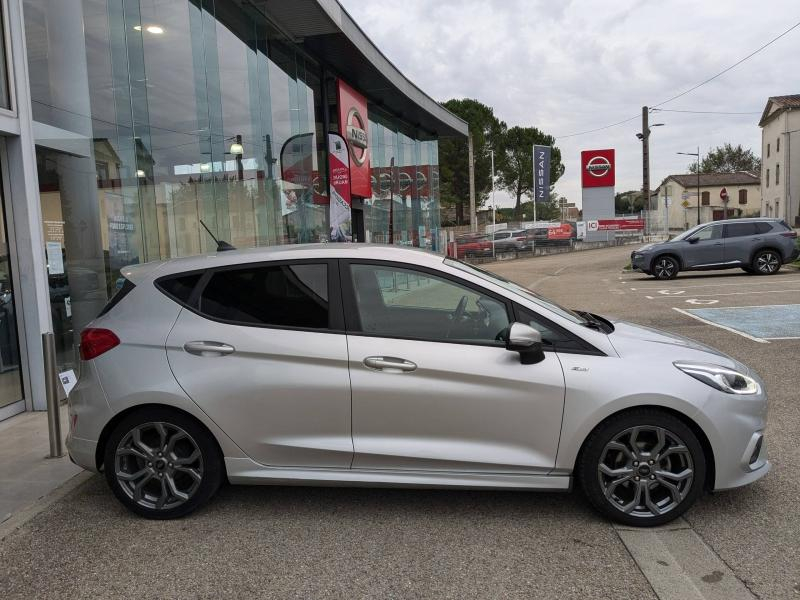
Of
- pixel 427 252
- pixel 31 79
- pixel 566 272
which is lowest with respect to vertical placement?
pixel 566 272

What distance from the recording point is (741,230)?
1769 cm

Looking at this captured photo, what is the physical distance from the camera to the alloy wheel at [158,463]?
3613 mm

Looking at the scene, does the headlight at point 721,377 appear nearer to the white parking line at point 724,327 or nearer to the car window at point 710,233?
the white parking line at point 724,327

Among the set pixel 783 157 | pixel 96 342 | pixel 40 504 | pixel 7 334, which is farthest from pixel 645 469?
pixel 783 157

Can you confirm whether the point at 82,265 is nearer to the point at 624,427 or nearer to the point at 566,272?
the point at 624,427

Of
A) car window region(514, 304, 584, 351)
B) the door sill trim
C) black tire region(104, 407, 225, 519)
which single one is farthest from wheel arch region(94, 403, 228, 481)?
car window region(514, 304, 584, 351)

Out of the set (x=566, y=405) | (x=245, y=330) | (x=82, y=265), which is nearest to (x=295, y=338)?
(x=245, y=330)

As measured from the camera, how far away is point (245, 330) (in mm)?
3590

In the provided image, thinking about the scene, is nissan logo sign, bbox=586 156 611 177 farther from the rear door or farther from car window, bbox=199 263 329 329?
car window, bbox=199 263 329 329

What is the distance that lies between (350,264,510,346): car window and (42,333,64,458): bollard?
2558 mm

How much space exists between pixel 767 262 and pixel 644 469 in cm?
1674

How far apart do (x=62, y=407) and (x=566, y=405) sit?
5177 millimetres

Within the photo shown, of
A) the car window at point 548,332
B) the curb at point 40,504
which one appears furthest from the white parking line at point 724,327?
the curb at point 40,504

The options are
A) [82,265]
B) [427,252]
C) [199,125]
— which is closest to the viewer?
[427,252]
